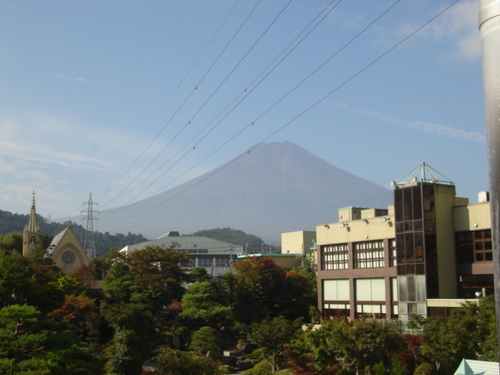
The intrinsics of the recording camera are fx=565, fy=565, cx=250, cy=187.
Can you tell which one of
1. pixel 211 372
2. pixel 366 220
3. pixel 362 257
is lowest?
pixel 211 372

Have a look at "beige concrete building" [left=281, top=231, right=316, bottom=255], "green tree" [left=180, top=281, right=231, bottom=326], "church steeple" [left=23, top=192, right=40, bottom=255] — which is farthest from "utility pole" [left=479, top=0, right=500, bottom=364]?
"church steeple" [left=23, top=192, right=40, bottom=255]

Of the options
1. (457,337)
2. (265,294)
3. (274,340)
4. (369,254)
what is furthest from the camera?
(265,294)

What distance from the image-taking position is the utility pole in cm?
266

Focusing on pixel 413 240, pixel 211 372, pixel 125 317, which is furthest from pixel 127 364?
pixel 413 240

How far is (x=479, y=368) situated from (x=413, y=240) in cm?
1326

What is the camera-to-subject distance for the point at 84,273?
156 feet

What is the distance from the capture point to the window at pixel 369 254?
35625 mm

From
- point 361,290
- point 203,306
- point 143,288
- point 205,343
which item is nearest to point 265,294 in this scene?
point 203,306

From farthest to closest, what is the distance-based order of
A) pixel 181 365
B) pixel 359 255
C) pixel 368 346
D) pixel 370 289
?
pixel 359 255 < pixel 370 289 < pixel 181 365 < pixel 368 346

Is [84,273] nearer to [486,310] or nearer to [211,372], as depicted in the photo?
[211,372]

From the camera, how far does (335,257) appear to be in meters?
39.8

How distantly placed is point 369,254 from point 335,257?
12.2 feet

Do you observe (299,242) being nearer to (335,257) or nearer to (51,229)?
(335,257)

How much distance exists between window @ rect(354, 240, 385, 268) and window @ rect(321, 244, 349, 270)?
115 cm
